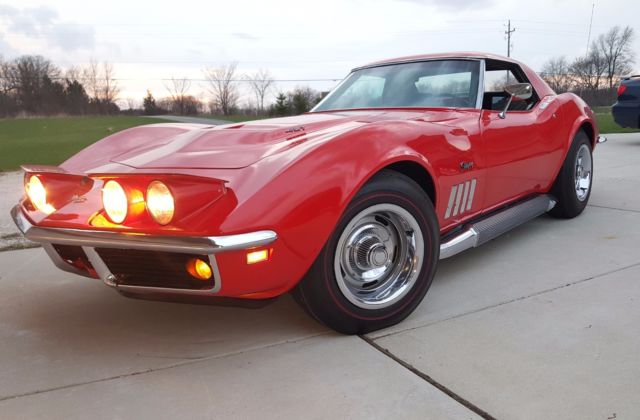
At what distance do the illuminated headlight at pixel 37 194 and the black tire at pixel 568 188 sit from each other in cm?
348

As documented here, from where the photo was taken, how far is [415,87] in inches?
126

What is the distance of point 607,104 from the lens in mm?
32625

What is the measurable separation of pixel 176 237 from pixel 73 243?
1.52 ft

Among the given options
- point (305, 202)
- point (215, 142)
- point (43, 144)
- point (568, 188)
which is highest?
point (215, 142)

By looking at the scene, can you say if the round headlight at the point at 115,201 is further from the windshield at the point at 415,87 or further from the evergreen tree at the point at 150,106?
the evergreen tree at the point at 150,106

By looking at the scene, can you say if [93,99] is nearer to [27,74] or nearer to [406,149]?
[27,74]

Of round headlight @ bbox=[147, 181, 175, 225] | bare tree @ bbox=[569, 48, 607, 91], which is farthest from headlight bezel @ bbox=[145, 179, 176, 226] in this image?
bare tree @ bbox=[569, 48, 607, 91]

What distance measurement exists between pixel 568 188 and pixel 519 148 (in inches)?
40.0

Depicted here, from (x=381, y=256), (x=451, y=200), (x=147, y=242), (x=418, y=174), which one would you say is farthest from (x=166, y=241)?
(x=451, y=200)

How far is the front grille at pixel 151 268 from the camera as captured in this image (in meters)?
1.81

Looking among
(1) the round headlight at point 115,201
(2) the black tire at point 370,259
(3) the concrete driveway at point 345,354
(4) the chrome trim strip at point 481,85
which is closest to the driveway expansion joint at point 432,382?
(3) the concrete driveway at point 345,354

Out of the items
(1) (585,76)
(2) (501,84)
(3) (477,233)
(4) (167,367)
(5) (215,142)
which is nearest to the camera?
(4) (167,367)

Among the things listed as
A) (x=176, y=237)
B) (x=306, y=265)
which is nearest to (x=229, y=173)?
(x=176, y=237)

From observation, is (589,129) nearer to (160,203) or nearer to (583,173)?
(583,173)
